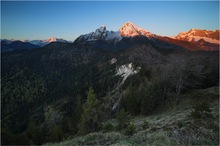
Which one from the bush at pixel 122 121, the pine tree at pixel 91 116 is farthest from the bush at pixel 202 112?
the pine tree at pixel 91 116

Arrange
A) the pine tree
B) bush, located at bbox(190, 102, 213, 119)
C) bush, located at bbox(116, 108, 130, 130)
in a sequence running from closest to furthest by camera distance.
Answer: bush, located at bbox(190, 102, 213, 119) < bush, located at bbox(116, 108, 130, 130) < the pine tree

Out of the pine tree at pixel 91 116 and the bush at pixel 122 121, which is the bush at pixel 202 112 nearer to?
the bush at pixel 122 121

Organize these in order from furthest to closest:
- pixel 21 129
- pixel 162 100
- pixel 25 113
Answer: pixel 25 113, pixel 21 129, pixel 162 100

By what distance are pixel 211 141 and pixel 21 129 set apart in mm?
143173

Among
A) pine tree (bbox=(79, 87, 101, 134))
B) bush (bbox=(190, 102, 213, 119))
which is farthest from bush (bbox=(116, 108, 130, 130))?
pine tree (bbox=(79, 87, 101, 134))

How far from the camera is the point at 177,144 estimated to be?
10703 millimetres

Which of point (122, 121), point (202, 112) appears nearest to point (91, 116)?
point (122, 121)

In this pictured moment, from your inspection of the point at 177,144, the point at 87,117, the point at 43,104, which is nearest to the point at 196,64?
the point at 87,117

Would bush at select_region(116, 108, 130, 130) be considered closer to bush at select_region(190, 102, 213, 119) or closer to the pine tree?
bush at select_region(190, 102, 213, 119)

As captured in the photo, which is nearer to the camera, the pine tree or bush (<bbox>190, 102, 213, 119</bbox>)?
bush (<bbox>190, 102, 213, 119</bbox>)

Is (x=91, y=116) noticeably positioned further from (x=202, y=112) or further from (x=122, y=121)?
(x=202, y=112)

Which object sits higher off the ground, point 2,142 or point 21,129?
point 2,142

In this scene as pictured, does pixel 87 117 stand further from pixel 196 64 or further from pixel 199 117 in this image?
pixel 196 64

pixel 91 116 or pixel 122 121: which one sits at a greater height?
pixel 122 121
